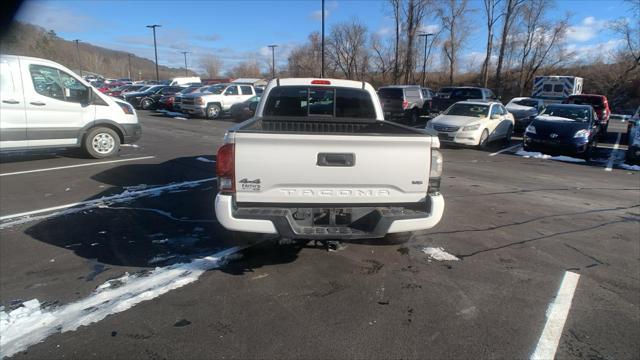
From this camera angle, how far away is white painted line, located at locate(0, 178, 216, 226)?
5250 millimetres

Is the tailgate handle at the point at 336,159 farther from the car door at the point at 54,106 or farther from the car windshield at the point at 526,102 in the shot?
the car windshield at the point at 526,102

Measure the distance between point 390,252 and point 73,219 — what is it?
402cm

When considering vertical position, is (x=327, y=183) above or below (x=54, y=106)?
below

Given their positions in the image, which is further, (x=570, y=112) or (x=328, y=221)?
(x=570, y=112)

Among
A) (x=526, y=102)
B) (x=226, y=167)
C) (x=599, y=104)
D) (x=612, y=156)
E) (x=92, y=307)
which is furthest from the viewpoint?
(x=526, y=102)

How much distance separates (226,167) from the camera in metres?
3.44

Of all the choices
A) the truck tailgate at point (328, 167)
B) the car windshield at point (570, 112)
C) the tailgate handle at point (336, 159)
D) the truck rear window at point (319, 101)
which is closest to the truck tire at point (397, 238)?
the truck tailgate at point (328, 167)

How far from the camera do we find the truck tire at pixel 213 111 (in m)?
21.4

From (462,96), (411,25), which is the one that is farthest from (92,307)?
(411,25)

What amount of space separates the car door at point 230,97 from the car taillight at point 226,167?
19558mm

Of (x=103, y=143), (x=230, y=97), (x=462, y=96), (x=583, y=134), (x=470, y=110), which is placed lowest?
(x=103, y=143)

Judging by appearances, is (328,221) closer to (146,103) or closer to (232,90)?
(232,90)

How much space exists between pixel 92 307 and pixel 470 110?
13503 mm

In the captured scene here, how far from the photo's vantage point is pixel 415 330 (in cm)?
308
